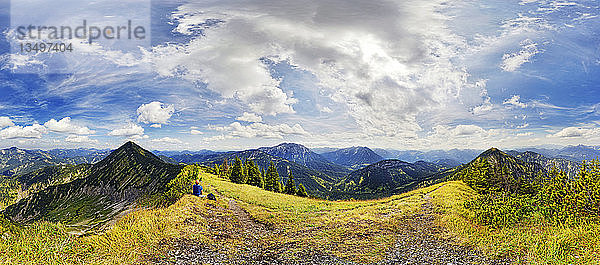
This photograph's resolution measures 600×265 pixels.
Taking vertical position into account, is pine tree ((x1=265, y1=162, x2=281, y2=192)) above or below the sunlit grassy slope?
below

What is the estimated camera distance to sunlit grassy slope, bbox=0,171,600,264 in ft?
40.6

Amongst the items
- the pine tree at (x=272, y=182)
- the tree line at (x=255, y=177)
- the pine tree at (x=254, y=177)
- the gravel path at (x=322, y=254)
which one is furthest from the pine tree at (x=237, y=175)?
the gravel path at (x=322, y=254)

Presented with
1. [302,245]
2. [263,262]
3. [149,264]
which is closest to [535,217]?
[302,245]

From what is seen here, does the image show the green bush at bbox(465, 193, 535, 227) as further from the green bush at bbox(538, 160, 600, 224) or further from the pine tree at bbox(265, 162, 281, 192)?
the pine tree at bbox(265, 162, 281, 192)

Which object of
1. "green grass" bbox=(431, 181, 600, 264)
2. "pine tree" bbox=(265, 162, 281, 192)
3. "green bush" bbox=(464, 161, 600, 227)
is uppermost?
"green bush" bbox=(464, 161, 600, 227)

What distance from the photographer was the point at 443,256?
15.3 metres

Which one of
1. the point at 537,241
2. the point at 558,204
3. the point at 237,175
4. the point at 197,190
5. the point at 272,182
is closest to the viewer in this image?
the point at 537,241

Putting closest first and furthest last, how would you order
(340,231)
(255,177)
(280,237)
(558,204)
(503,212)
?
(558,204) → (503,212) → (280,237) → (340,231) → (255,177)

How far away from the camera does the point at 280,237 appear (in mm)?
20562

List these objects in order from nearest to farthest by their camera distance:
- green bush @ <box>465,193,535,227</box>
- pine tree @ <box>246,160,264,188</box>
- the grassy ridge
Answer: the grassy ridge < green bush @ <box>465,193,535,227</box> < pine tree @ <box>246,160,264,188</box>

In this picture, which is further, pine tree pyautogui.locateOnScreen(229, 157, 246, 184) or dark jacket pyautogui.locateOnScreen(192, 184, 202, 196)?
pine tree pyautogui.locateOnScreen(229, 157, 246, 184)

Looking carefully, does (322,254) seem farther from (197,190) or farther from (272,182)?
(272,182)

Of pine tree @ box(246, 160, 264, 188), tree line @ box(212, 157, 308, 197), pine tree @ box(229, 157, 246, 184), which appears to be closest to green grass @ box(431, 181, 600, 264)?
pine tree @ box(229, 157, 246, 184)

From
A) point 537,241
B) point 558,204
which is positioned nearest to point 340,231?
point 537,241
